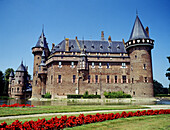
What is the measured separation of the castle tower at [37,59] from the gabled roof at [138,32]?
1045 inches

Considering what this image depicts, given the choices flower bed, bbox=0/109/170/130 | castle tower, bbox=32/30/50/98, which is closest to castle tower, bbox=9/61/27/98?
castle tower, bbox=32/30/50/98

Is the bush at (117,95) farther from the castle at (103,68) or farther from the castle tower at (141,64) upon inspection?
the castle tower at (141,64)

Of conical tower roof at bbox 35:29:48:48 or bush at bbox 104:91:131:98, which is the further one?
conical tower roof at bbox 35:29:48:48

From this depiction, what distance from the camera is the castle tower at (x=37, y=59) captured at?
158 ft

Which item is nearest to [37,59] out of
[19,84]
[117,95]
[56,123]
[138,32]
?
[19,84]

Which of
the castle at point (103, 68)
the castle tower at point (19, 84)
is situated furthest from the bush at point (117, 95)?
the castle tower at point (19, 84)

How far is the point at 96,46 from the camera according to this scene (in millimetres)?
47500

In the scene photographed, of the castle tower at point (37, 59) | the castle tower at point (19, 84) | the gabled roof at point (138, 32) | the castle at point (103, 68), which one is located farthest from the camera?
the castle tower at point (19, 84)

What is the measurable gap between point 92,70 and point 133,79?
11.1 meters

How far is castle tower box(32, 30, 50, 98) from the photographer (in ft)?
158

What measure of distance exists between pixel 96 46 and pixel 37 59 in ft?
62.0

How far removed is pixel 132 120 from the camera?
11438mm

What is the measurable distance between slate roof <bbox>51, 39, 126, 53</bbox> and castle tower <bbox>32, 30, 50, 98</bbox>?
18.0ft

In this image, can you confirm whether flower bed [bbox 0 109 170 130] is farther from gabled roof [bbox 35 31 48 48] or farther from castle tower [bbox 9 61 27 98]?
castle tower [bbox 9 61 27 98]
